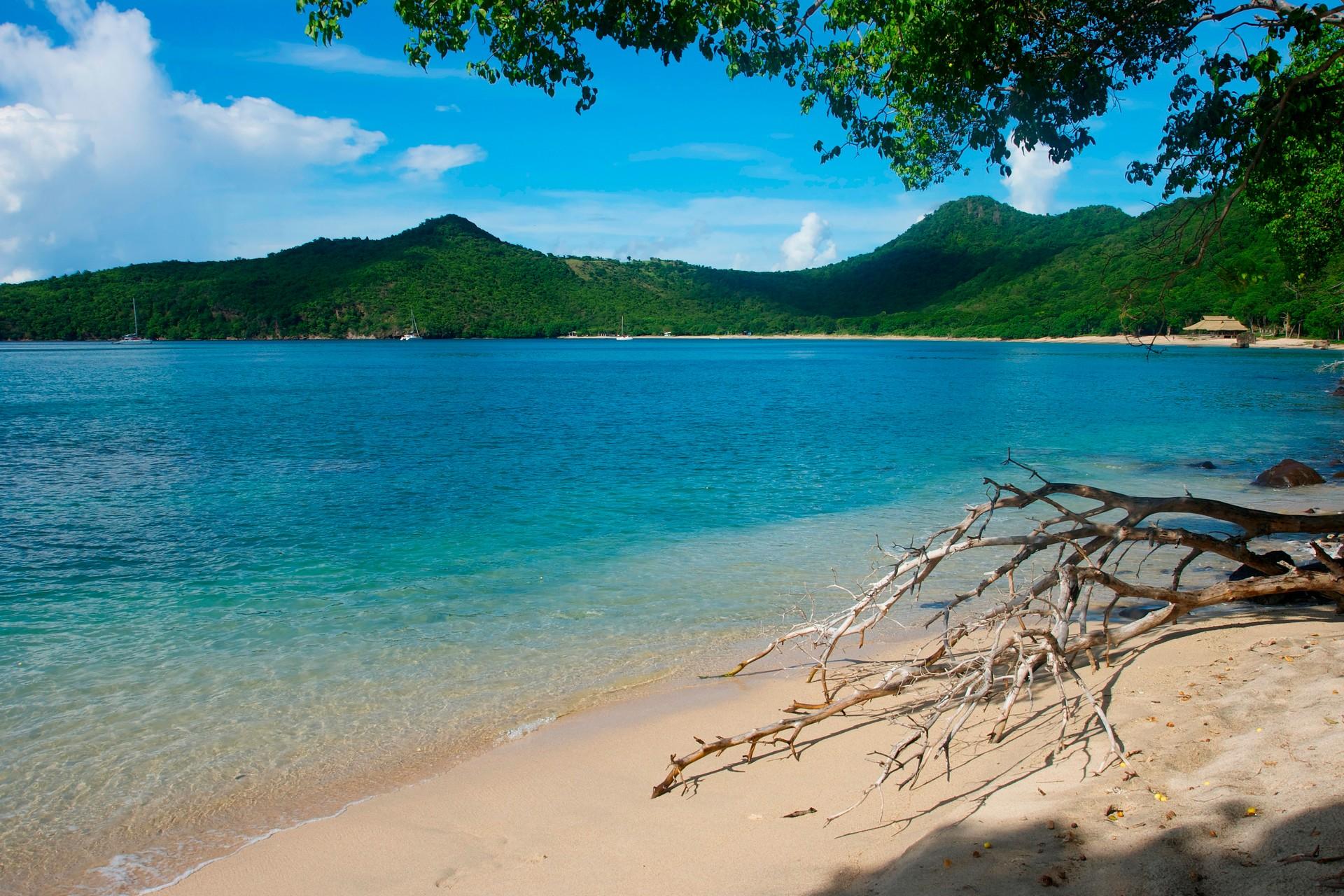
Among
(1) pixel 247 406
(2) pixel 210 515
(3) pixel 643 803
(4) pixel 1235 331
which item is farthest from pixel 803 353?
(3) pixel 643 803

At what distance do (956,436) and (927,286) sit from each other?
7063 inches

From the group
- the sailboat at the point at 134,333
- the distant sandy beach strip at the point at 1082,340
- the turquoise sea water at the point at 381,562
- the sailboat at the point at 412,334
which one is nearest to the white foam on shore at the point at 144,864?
the turquoise sea water at the point at 381,562

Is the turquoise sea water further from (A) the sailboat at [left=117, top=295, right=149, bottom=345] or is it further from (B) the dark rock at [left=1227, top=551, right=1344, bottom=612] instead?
(A) the sailboat at [left=117, top=295, right=149, bottom=345]

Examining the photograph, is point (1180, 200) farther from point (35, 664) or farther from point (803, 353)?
point (803, 353)

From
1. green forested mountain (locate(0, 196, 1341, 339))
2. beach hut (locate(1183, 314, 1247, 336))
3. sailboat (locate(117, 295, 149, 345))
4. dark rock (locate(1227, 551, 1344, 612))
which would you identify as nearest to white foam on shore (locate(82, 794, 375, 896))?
dark rock (locate(1227, 551, 1344, 612))

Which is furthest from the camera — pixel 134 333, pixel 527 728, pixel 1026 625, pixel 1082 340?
pixel 134 333

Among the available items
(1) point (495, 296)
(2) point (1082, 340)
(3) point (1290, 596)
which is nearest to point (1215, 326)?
(2) point (1082, 340)

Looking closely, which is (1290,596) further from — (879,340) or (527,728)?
(879,340)

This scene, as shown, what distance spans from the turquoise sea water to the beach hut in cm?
7293

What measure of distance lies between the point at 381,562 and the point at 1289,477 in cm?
1576

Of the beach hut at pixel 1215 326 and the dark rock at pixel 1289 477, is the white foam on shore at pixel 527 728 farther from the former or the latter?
the beach hut at pixel 1215 326

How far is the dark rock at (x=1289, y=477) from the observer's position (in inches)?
612

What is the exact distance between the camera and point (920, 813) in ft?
13.7

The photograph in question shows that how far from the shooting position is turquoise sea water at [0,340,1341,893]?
561cm
